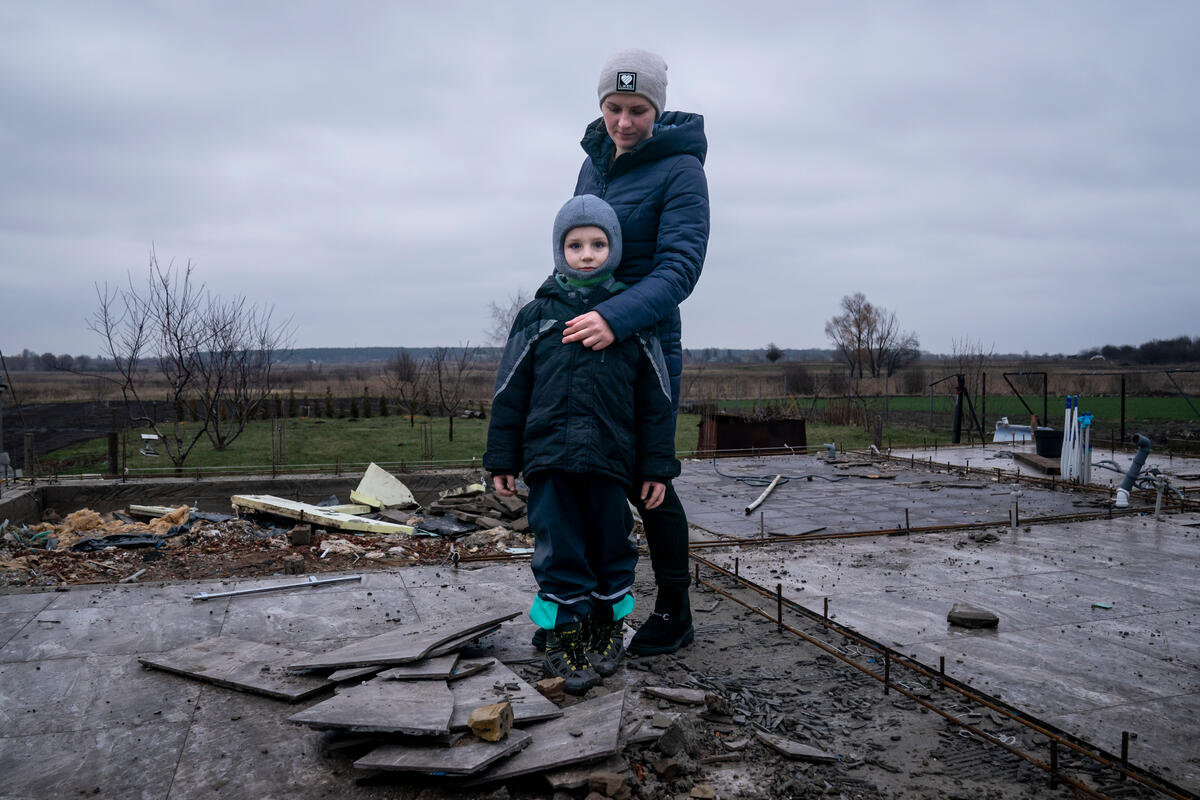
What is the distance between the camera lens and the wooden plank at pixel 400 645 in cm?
264

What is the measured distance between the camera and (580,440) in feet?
9.14

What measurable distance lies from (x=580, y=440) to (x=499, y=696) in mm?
871

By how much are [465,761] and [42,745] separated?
4.22 ft

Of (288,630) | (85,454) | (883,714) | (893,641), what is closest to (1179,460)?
(893,641)

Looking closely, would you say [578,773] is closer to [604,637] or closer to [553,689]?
[553,689]

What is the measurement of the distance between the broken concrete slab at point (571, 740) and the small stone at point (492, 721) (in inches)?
2.9

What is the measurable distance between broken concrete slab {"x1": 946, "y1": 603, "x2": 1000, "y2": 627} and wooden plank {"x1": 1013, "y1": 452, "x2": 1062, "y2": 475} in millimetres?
7481

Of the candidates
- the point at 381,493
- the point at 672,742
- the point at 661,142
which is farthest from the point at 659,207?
the point at 381,493

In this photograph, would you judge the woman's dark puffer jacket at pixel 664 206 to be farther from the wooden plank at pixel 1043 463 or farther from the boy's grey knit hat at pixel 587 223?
the wooden plank at pixel 1043 463

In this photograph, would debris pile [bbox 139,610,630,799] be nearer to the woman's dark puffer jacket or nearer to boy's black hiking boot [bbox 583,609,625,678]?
boy's black hiking boot [bbox 583,609,625,678]

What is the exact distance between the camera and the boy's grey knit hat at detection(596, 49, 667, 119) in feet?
9.89

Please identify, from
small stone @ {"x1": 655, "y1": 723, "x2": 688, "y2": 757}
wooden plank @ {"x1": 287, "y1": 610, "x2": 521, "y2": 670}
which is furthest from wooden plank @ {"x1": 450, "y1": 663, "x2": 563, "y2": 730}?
small stone @ {"x1": 655, "y1": 723, "x2": 688, "y2": 757}

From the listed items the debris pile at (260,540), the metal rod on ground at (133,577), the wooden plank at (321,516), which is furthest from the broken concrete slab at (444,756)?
the wooden plank at (321,516)

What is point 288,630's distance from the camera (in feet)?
11.1
